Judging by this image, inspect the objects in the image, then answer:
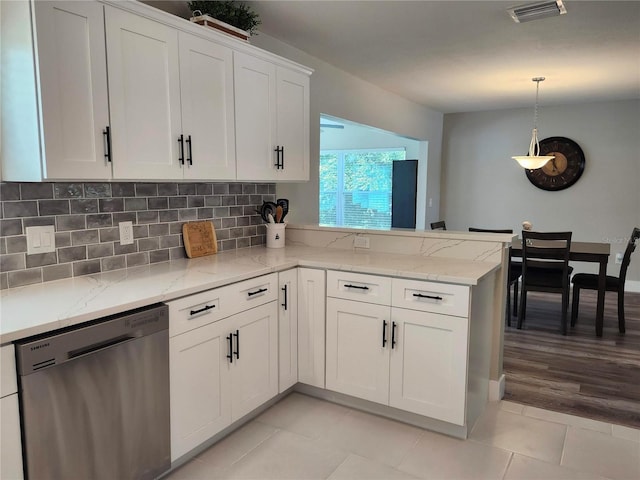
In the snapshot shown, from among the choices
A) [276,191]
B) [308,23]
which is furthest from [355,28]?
[276,191]

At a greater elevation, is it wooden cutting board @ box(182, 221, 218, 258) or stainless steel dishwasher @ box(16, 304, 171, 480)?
wooden cutting board @ box(182, 221, 218, 258)

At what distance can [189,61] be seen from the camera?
236 cm

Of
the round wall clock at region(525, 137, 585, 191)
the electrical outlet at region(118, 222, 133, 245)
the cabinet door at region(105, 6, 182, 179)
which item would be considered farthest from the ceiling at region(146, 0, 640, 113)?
the electrical outlet at region(118, 222, 133, 245)

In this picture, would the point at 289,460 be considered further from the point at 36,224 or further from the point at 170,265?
the point at 36,224

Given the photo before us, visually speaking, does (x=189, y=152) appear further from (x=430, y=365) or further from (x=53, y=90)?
(x=430, y=365)

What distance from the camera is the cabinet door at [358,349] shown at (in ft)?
8.48

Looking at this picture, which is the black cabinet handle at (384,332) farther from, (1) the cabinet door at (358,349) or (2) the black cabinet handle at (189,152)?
(2) the black cabinet handle at (189,152)

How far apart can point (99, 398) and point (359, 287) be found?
4.61 ft

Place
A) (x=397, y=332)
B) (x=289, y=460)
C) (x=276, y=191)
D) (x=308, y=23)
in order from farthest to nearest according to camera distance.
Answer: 1. (x=276, y=191)
2. (x=308, y=23)
3. (x=397, y=332)
4. (x=289, y=460)

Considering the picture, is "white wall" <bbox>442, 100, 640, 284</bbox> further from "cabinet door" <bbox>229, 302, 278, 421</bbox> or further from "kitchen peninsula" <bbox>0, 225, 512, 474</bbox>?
"cabinet door" <bbox>229, 302, 278, 421</bbox>

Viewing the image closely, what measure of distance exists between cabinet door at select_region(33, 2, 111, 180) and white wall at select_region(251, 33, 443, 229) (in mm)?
1564

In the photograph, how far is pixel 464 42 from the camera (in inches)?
137

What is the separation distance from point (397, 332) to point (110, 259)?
1.57 metres

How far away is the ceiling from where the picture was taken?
288cm
